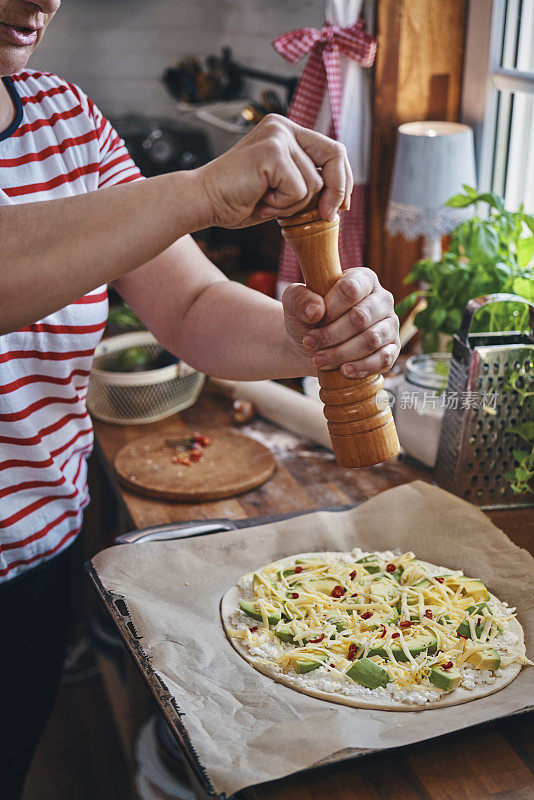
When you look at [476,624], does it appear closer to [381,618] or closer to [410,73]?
[381,618]

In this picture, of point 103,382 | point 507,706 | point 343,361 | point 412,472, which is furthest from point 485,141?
point 507,706

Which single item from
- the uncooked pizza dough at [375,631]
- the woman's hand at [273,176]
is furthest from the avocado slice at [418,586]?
the woman's hand at [273,176]

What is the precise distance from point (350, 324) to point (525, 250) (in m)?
0.78

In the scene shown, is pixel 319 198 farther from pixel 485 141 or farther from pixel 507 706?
pixel 485 141

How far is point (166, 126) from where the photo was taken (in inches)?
127

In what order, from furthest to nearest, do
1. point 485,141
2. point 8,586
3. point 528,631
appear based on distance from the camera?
point 485,141, point 8,586, point 528,631

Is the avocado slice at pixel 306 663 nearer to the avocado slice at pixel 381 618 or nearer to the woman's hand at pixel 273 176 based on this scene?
the avocado slice at pixel 381 618

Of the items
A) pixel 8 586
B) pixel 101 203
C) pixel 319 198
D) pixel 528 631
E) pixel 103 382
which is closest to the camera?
pixel 101 203

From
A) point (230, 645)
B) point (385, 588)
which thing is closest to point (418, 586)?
point (385, 588)

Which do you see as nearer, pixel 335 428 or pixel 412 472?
pixel 335 428

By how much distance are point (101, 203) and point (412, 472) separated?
1.07m

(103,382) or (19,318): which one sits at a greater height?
(19,318)

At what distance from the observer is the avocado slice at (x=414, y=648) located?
1082 mm

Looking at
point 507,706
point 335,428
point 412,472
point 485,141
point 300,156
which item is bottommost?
point 412,472
